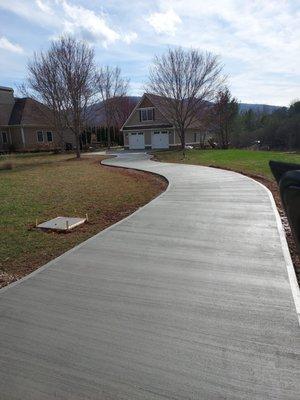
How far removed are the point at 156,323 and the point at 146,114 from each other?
40.1 m

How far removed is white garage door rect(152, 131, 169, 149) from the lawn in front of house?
963 inches

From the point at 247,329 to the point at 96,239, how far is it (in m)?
3.64

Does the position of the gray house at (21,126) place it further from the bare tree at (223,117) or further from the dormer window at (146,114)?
the bare tree at (223,117)

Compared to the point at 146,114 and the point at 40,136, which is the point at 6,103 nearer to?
the point at 40,136

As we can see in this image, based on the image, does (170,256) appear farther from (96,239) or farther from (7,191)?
(7,191)

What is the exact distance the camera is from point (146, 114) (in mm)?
42031

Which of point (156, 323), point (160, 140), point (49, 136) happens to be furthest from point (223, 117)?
point (156, 323)

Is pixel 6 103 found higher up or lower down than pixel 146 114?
higher up

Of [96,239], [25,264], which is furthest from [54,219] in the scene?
[25,264]

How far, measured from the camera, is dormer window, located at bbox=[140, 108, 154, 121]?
41.6m

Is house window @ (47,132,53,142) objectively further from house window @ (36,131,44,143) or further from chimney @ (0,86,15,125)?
chimney @ (0,86,15,125)

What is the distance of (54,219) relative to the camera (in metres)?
7.98

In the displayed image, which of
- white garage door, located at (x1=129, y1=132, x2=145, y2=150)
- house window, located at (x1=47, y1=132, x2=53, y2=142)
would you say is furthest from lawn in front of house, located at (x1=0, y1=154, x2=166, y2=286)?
house window, located at (x1=47, y1=132, x2=53, y2=142)

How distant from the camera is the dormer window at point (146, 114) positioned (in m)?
41.6
